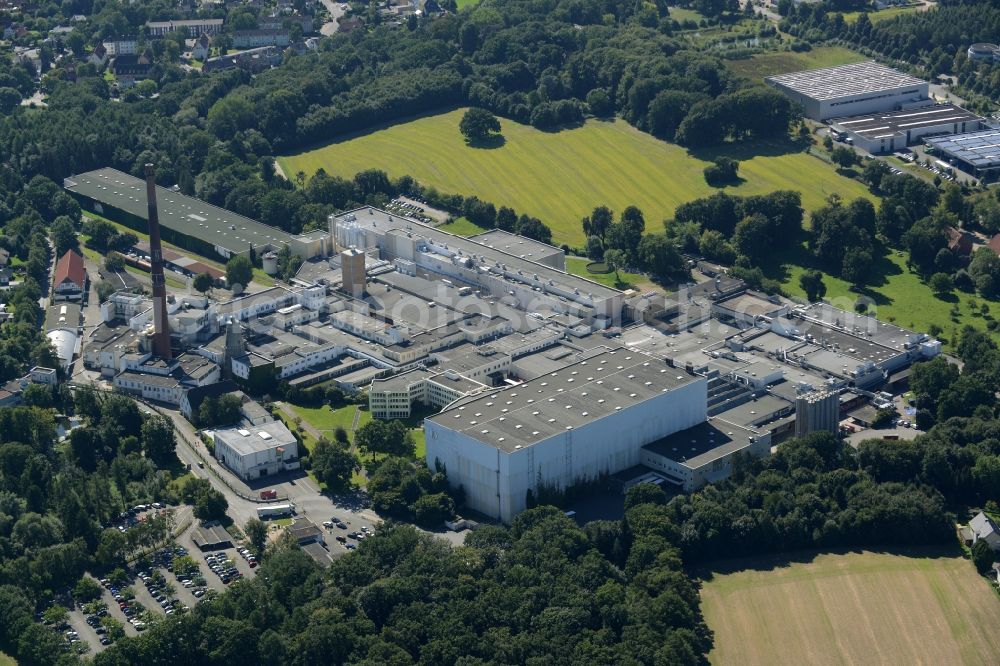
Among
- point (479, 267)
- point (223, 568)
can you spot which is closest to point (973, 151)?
point (479, 267)

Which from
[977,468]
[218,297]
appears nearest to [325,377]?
[218,297]

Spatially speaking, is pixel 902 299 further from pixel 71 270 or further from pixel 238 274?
pixel 71 270

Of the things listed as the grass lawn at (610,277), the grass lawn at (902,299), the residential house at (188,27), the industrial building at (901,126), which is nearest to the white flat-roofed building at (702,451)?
the grass lawn at (902,299)

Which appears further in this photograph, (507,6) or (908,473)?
(507,6)

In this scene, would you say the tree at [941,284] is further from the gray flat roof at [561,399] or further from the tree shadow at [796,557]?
the tree shadow at [796,557]

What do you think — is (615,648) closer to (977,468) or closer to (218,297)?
(977,468)

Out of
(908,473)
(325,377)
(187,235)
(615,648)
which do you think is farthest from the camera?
(187,235)
